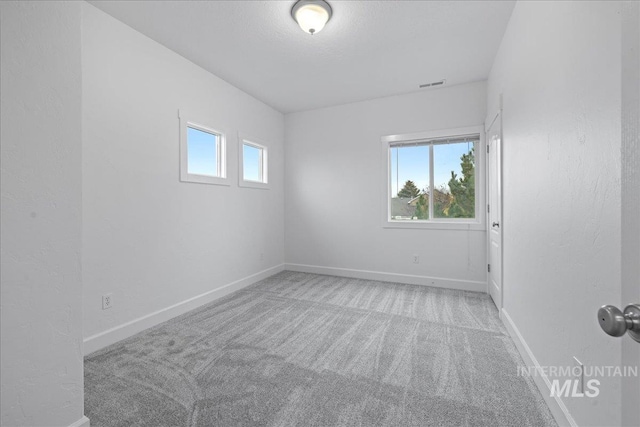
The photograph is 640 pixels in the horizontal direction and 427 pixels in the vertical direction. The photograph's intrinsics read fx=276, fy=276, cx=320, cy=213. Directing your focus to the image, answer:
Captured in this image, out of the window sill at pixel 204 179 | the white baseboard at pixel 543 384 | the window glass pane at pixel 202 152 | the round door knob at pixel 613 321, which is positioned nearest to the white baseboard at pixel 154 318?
the window sill at pixel 204 179

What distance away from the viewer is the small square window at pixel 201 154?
9.83 ft

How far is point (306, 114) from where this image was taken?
4707 millimetres

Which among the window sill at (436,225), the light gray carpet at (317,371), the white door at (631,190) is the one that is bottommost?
the light gray carpet at (317,371)

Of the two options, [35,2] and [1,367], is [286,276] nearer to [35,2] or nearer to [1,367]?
[1,367]

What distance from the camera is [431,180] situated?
4.00 meters

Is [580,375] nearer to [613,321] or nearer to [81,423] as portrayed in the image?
[613,321]

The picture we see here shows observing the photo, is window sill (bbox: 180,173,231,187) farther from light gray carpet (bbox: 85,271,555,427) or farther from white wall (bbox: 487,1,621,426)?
white wall (bbox: 487,1,621,426)

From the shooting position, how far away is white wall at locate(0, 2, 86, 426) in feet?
3.65

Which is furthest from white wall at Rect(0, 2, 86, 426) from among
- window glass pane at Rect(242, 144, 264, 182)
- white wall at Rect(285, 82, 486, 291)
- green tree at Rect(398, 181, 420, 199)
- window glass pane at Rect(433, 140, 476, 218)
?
window glass pane at Rect(433, 140, 476, 218)

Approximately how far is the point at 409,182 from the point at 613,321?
379cm

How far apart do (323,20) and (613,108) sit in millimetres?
2030

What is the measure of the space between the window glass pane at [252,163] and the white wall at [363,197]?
0.60 m

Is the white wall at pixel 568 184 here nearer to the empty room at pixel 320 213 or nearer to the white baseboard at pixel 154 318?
the empty room at pixel 320 213

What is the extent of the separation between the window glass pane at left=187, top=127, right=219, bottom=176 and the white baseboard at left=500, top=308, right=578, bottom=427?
3.46m
